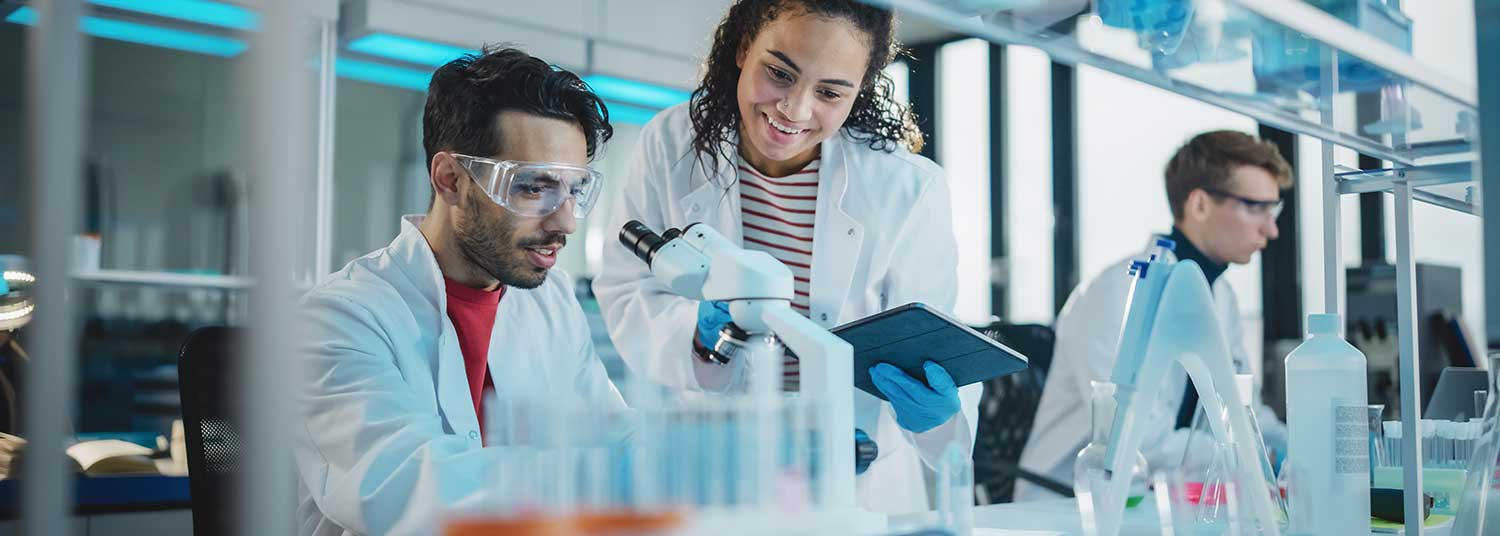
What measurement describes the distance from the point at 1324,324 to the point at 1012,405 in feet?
5.90

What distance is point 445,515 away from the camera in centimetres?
80

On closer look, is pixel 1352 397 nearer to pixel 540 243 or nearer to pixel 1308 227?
pixel 540 243

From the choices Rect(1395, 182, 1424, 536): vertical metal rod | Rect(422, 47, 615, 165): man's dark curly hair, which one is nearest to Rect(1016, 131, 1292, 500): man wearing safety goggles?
Rect(1395, 182, 1424, 536): vertical metal rod

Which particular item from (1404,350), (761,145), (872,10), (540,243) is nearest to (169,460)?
(540,243)

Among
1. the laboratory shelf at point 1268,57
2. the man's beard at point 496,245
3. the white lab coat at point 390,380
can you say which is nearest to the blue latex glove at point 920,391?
the white lab coat at point 390,380

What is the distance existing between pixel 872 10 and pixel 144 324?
3.47m

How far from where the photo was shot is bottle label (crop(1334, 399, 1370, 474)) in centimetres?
145

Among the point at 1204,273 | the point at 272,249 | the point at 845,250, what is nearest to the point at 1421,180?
the point at 845,250

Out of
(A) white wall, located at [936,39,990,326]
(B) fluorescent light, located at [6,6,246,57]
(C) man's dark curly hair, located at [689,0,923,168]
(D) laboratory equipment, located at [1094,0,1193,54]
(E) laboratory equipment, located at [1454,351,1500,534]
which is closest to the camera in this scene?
(D) laboratory equipment, located at [1094,0,1193,54]

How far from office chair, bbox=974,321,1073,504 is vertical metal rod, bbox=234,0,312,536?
8.69 ft

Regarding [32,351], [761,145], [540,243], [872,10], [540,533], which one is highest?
[872,10]

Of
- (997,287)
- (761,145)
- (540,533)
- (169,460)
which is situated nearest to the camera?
(540,533)

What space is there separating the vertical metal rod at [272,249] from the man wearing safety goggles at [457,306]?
66 cm

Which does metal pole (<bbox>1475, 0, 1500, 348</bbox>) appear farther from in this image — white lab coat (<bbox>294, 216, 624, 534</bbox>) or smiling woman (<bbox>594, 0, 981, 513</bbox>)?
smiling woman (<bbox>594, 0, 981, 513</bbox>)
